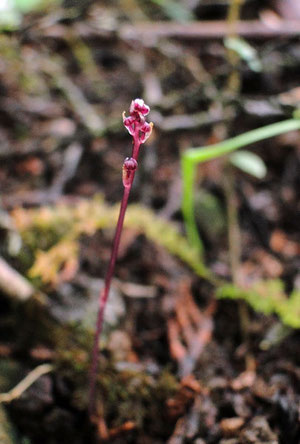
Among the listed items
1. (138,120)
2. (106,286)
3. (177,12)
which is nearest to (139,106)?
(138,120)

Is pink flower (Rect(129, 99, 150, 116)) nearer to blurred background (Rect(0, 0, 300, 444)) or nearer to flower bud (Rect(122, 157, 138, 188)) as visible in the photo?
flower bud (Rect(122, 157, 138, 188))

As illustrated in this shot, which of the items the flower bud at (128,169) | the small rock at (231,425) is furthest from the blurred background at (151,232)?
the flower bud at (128,169)

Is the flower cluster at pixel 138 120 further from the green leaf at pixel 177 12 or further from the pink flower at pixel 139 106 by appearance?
the green leaf at pixel 177 12

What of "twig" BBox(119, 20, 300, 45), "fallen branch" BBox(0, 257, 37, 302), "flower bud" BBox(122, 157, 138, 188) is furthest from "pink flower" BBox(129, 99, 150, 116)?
"twig" BBox(119, 20, 300, 45)

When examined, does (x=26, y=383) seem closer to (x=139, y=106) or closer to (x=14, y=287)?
(x=14, y=287)

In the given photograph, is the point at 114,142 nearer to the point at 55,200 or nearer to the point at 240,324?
the point at 55,200

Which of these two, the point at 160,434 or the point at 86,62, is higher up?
the point at 86,62

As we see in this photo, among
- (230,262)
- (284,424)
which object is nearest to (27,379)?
(284,424)

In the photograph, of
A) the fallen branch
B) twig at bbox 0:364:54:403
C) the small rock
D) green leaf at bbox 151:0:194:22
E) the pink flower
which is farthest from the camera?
green leaf at bbox 151:0:194:22
